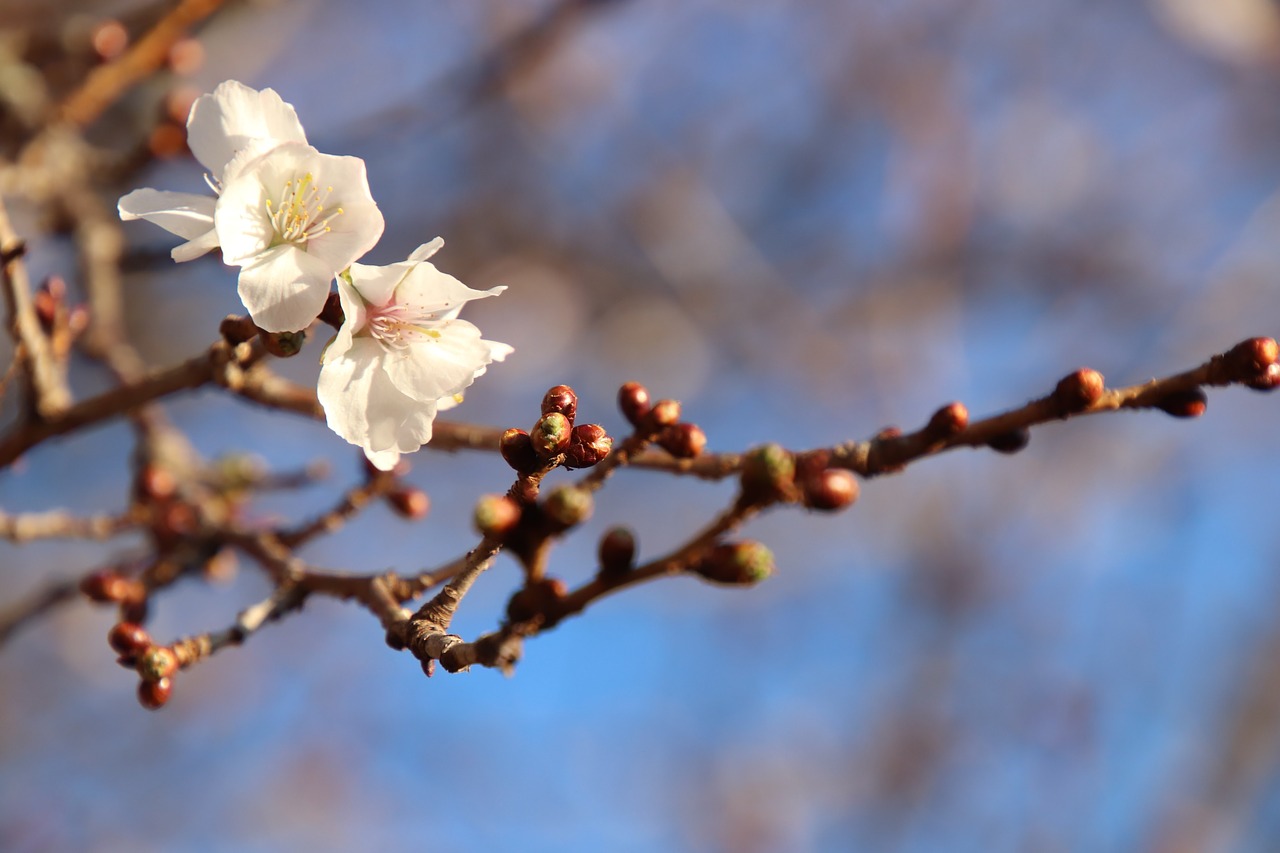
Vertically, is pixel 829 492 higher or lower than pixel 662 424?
lower

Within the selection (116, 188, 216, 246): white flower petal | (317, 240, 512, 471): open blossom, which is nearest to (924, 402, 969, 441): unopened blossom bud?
(317, 240, 512, 471): open blossom

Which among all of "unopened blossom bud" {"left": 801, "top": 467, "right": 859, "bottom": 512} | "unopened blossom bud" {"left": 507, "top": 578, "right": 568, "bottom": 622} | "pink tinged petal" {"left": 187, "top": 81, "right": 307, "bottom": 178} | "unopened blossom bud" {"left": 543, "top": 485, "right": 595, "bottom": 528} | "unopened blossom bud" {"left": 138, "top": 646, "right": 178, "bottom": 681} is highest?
"pink tinged petal" {"left": 187, "top": 81, "right": 307, "bottom": 178}

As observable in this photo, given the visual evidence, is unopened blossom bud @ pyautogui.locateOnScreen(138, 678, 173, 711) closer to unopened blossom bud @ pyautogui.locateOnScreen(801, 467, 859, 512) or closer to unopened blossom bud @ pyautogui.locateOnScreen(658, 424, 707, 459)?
unopened blossom bud @ pyautogui.locateOnScreen(658, 424, 707, 459)

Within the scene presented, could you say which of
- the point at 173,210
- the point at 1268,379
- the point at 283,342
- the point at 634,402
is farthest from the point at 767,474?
the point at 173,210

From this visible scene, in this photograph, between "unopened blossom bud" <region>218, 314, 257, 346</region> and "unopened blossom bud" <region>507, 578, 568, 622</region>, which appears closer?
"unopened blossom bud" <region>507, 578, 568, 622</region>

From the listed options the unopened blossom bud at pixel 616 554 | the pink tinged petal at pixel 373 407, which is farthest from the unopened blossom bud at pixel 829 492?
the pink tinged petal at pixel 373 407

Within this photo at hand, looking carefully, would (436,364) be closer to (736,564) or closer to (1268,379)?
(736,564)
